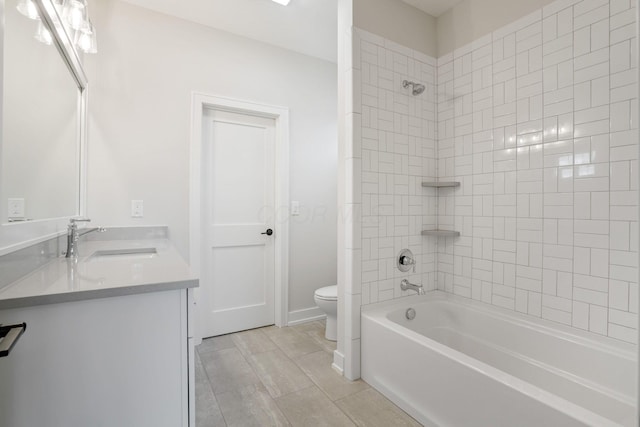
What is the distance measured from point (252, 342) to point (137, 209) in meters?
1.38

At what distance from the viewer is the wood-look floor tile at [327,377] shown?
1754 mm

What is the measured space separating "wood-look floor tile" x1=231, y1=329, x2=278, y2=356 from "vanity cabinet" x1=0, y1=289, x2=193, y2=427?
4.35 feet

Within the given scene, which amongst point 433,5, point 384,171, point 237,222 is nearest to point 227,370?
point 237,222

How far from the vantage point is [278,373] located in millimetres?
1947

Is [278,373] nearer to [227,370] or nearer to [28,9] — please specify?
[227,370]

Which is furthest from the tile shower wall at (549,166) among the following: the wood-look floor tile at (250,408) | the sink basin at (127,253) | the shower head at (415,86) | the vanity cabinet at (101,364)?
→ the sink basin at (127,253)

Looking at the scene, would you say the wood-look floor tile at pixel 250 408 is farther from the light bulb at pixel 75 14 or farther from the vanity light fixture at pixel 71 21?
the light bulb at pixel 75 14

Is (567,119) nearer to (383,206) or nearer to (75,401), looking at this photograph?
(383,206)

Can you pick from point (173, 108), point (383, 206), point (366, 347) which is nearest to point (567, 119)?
point (383, 206)

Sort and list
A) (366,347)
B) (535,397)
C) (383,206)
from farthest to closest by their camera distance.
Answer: (383,206)
(366,347)
(535,397)

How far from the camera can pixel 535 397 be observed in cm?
105

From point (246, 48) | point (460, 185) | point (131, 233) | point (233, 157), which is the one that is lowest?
point (131, 233)

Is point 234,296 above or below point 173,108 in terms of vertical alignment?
below

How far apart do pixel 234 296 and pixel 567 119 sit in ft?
8.74
